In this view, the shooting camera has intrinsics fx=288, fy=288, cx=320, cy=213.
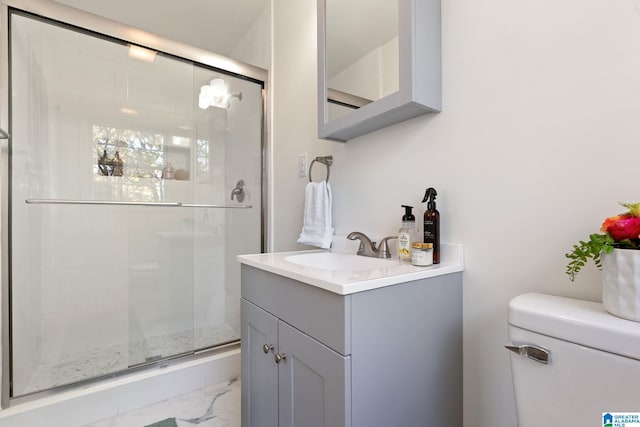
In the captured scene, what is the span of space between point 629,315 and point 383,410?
0.52 m

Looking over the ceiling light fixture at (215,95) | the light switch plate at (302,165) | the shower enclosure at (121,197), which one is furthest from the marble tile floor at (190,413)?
the ceiling light fixture at (215,95)

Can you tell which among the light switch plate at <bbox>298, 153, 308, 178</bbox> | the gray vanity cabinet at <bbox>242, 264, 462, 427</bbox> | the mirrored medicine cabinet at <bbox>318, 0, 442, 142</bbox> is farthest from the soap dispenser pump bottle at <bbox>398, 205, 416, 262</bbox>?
the light switch plate at <bbox>298, 153, 308, 178</bbox>

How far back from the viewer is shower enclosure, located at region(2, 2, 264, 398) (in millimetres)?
1500

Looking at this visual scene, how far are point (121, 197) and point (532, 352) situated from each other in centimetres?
227

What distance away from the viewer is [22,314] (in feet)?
4.94

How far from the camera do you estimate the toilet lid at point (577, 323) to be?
479mm

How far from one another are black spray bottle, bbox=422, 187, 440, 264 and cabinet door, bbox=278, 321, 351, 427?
44 centimetres

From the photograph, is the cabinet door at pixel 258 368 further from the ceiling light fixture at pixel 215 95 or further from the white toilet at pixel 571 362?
the ceiling light fixture at pixel 215 95

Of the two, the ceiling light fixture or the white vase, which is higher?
the ceiling light fixture

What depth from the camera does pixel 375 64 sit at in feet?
3.42

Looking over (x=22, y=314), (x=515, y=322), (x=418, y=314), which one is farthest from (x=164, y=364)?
(x=515, y=322)

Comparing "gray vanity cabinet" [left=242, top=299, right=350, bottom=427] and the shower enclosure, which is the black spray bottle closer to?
"gray vanity cabinet" [left=242, top=299, right=350, bottom=427]

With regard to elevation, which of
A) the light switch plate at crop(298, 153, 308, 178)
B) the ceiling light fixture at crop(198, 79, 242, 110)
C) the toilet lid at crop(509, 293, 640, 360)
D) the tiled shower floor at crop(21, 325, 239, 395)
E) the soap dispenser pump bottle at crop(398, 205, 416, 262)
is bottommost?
the tiled shower floor at crop(21, 325, 239, 395)

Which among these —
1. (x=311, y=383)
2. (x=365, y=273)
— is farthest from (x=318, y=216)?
(x=311, y=383)
